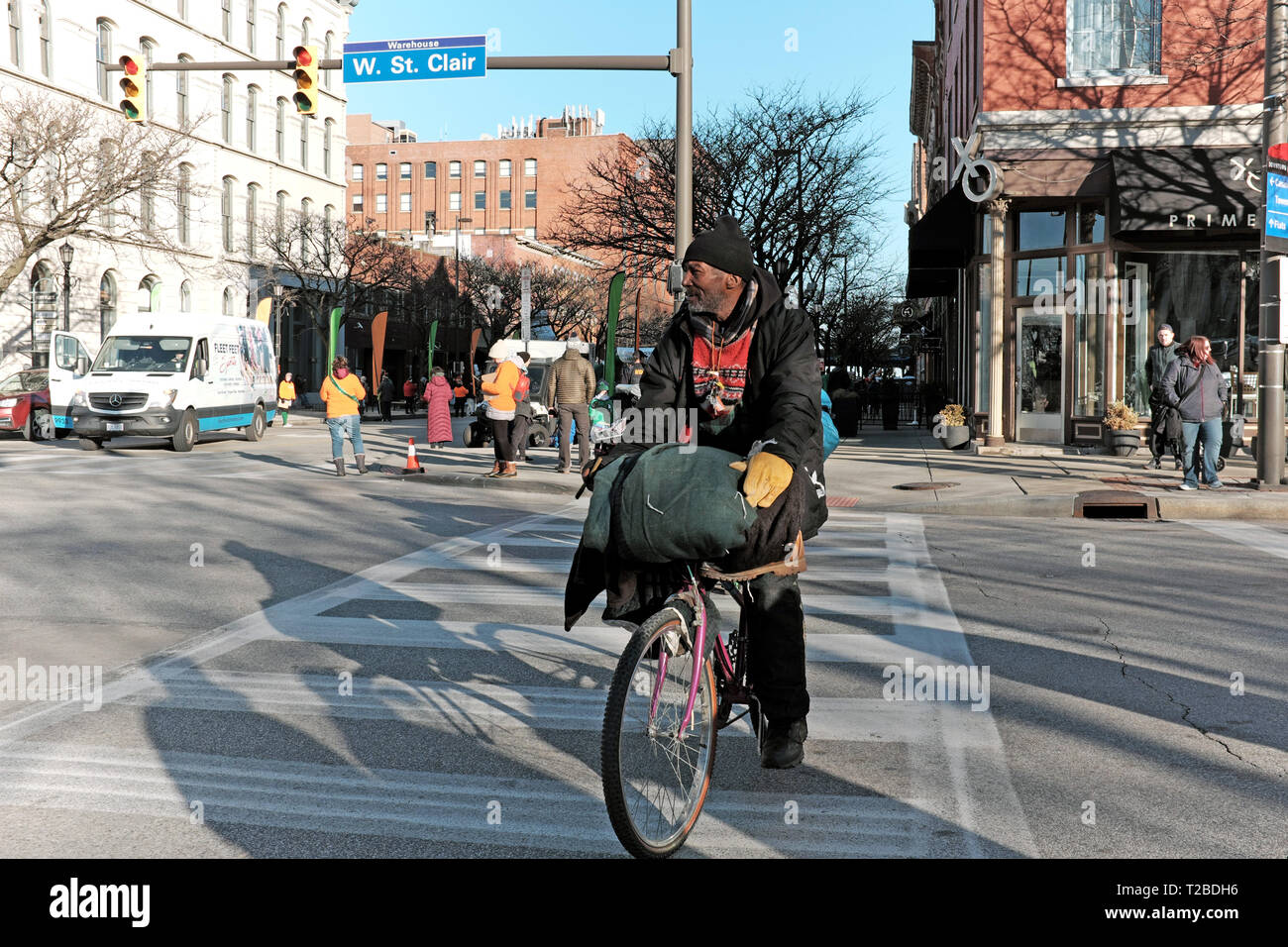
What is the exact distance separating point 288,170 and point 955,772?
56.3m

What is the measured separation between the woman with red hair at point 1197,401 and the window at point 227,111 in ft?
149

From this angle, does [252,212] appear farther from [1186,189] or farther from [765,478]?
[765,478]

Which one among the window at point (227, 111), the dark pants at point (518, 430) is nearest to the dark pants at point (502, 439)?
the dark pants at point (518, 430)

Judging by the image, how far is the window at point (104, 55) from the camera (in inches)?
1688

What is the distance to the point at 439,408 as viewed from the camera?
75.3ft

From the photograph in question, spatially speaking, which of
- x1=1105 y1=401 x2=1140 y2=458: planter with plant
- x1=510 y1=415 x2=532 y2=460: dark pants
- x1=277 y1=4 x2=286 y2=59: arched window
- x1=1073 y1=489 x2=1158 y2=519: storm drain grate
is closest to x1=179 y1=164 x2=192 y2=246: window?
x1=277 y1=4 x2=286 y2=59: arched window

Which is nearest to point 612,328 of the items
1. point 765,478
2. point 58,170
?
point 765,478

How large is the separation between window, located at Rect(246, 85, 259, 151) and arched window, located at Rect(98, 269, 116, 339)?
41.0ft

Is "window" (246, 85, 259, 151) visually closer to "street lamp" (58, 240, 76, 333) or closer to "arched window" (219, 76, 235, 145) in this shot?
"arched window" (219, 76, 235, 145)

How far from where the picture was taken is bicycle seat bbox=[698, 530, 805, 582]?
12.9ft

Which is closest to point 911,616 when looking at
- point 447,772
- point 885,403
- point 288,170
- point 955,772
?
point 955,772

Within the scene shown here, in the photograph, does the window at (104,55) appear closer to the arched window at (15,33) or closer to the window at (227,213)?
the arched window at (15,33)

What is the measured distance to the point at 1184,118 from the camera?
19141 millimetres
